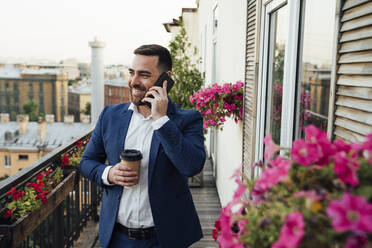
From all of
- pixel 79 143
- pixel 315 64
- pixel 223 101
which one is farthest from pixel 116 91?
pixel 315 64

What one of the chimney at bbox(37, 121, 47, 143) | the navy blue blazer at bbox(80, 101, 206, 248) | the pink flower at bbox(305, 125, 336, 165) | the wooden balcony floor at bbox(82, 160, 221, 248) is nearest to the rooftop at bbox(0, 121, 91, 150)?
the chimney at bbox(37, 121, 47, 143)

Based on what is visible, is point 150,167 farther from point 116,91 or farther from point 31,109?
point 31,109

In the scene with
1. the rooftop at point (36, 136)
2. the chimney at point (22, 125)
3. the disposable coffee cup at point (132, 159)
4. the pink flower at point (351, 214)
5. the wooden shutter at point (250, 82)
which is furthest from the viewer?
the chimney at point (22, 125)

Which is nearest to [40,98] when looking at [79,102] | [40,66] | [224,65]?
[79,102]

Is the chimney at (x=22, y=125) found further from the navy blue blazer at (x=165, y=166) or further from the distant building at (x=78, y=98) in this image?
the navy blue blazer at (x=165, y=166)

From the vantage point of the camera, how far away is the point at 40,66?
3720 inches

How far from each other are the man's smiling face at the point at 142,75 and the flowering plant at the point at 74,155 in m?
1.60

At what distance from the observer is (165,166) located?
1659 mm

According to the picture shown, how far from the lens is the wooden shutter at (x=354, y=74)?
91cm

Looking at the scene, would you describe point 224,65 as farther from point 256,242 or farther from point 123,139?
point 256,242

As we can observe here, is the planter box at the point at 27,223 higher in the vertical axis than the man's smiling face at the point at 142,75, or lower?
lower

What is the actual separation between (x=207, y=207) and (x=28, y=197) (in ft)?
9.84

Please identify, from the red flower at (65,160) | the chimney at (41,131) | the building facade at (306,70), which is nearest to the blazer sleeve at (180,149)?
the building facade at (306,70)

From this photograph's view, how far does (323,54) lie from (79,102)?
83629 millimetres
